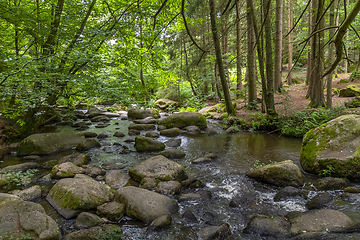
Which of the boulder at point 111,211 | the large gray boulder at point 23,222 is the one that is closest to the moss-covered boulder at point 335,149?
the boulder at point 111,211

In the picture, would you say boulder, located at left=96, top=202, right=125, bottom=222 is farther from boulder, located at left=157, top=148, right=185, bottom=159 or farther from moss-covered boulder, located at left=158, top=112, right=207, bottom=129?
moss-covered boulder, located at left=158, top=112, right=207, bottom=129

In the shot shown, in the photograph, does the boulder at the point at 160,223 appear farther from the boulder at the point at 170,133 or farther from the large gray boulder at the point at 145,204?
the boulder at the point at 170,133

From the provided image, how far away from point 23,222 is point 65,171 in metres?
2.38

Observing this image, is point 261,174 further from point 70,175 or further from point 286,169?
point 70,175

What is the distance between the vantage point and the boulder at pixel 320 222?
2.96 meters

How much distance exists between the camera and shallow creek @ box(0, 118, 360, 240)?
131 inches

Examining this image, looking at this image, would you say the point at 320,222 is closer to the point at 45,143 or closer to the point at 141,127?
the point at 45,143

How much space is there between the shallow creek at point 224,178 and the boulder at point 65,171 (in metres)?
0.28

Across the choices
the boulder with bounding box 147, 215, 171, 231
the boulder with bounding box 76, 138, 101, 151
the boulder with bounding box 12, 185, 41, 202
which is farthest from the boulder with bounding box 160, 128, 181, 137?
the boulder with bounding box 147, 215, 171, 231

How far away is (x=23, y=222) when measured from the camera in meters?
2.78

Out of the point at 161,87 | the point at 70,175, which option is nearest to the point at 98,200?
the point at 70,175

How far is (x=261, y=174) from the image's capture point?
4.78 metres

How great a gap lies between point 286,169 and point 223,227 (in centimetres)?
233

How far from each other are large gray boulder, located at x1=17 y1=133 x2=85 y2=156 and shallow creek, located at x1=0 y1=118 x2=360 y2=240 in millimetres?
392
